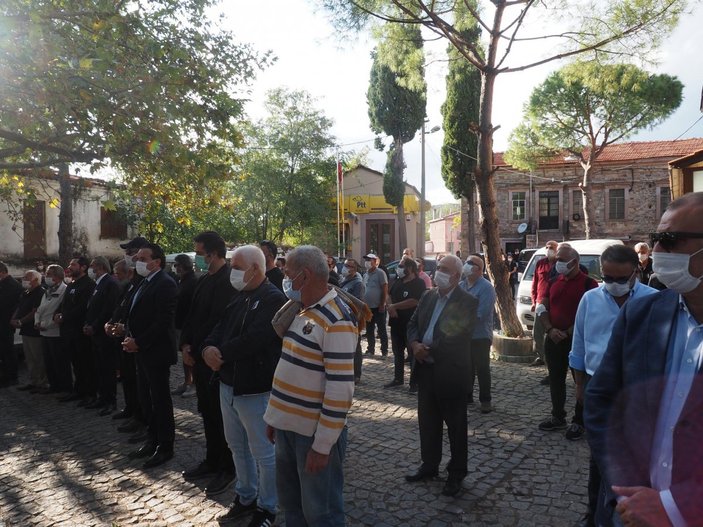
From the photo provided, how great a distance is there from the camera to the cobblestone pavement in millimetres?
3807

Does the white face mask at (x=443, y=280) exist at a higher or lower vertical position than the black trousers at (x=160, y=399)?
higher

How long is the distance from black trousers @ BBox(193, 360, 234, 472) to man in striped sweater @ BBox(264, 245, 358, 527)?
1.61 meters

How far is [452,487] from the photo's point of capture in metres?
4.02

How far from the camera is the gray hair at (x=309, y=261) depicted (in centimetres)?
276

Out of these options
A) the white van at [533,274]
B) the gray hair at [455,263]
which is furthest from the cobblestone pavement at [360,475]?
the white van at [533,274]

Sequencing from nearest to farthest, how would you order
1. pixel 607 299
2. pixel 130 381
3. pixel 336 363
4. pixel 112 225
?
pixel 336 363 < pixel 607 299 < pixel 130 381 < pixel 112 225

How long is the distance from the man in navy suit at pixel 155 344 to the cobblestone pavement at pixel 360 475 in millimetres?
223

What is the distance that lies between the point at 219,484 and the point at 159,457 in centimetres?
94

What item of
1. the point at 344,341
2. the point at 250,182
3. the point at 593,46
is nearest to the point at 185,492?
the point at 344,341

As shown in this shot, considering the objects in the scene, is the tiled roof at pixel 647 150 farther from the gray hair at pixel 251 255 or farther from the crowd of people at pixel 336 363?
the gray hair at pixel 251 255

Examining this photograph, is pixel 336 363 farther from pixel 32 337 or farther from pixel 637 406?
pixel 32 337

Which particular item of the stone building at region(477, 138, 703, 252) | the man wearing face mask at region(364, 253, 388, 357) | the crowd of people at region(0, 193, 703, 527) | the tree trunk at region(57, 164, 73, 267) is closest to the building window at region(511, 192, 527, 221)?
the stone building at region(477, 138, 703, 252)

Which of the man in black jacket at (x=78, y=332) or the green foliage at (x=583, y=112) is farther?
the green foliage at (x=583, y=112)

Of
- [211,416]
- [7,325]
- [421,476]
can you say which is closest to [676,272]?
[421,476]
